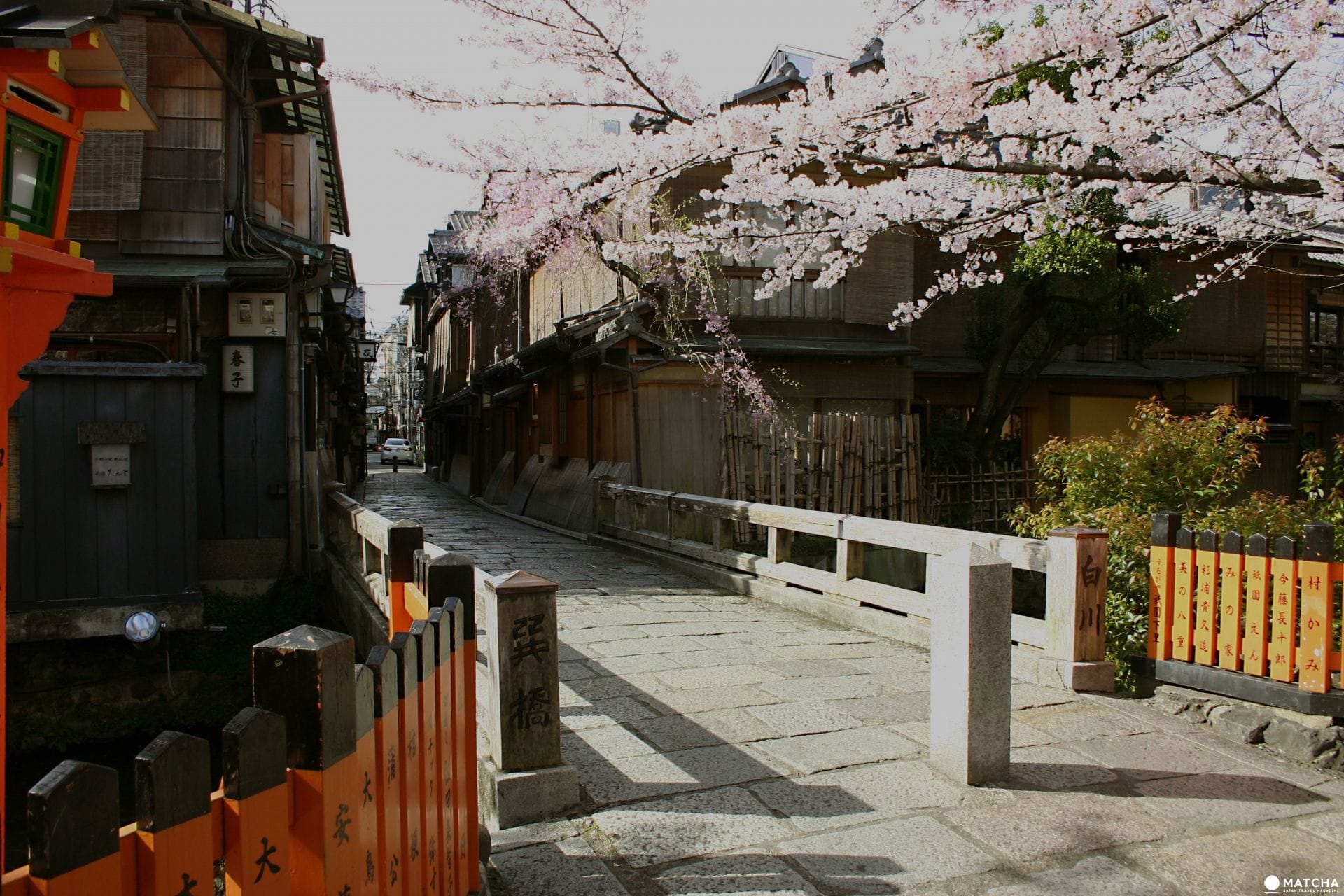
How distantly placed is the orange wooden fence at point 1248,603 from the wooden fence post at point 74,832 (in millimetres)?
→ 6007

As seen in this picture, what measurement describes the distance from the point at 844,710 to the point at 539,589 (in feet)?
8.49

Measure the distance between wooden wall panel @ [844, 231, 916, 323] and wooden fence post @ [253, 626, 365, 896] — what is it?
1607cm

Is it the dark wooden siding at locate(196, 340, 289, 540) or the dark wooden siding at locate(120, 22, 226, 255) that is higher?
the dark wooden siding at locate(120, 22, 226, 255)

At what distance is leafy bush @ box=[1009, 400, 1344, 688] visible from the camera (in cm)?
719

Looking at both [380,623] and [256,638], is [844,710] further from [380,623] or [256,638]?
[256,638]

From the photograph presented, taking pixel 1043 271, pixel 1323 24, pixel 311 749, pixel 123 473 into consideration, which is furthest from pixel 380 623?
pixel 1043 271

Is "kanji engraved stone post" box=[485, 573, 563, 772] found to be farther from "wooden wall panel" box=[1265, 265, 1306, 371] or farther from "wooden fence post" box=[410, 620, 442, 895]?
"wooden wall panel" box=[1265, 265, 1306, 371]

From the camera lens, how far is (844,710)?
19.9 feet

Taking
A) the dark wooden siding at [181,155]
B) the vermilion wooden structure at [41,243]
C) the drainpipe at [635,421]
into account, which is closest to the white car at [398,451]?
the drainpipe at [635,421]

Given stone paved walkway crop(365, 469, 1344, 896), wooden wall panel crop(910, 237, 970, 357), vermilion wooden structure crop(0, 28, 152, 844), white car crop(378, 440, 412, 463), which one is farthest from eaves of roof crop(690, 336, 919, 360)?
white car crop(378, 440, 412, 463)

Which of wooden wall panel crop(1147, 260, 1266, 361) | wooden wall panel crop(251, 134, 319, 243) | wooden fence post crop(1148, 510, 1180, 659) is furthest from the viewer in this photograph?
wooden wall panel crop(1147, 260, 1266, 361)

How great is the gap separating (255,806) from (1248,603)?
587 cm

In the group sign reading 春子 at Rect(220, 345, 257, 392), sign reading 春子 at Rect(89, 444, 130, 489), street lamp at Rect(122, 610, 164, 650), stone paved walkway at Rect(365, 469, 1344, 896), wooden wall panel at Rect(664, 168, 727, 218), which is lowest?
street lamp at Rect(122, 610, 164, 650)

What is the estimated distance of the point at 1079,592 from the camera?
6340 mm
